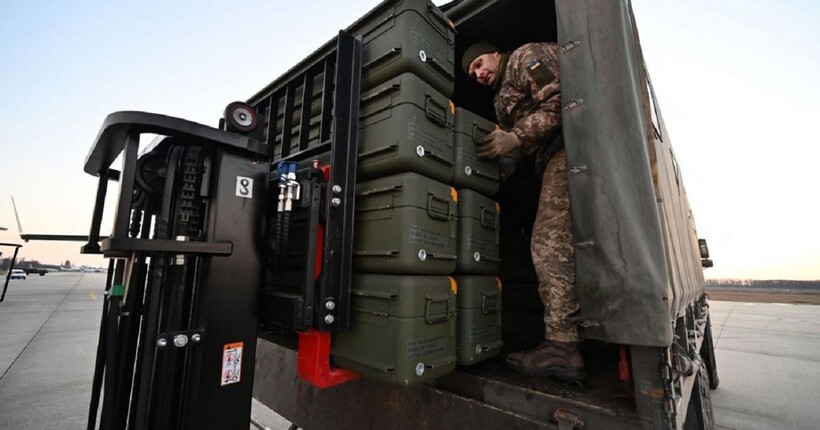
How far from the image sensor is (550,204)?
1968mm

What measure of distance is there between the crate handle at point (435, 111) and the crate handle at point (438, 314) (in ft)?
2.92

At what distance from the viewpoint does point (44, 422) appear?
3.30m

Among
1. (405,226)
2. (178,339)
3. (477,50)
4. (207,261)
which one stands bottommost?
(178,339)

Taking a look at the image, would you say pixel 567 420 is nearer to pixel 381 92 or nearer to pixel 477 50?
pixel 381 92

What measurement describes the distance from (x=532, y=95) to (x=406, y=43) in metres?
0.81

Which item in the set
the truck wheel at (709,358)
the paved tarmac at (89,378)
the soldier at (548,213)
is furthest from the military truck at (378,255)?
the truck wheel at (709,358)

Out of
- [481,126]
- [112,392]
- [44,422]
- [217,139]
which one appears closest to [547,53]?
[481,126]

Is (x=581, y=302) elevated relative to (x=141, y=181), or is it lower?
lower

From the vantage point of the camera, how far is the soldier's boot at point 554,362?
174 centimetres

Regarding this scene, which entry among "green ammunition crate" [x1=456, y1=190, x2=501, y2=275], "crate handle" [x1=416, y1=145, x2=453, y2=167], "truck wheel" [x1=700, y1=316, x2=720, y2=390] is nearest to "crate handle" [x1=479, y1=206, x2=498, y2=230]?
"green ammunition crate" [x1=456, y1=190, x2=501, y2=275]

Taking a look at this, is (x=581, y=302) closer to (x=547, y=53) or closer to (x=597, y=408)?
(x=597, y=408)

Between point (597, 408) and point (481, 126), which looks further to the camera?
point (481, 126)

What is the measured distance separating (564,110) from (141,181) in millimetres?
1915

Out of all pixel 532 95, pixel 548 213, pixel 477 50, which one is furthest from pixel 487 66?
pixel 548 213
